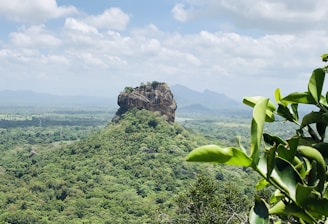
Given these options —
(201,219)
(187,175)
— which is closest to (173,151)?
(187,175)

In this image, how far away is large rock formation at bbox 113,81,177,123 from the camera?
2576 inches

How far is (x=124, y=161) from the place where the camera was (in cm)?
6334

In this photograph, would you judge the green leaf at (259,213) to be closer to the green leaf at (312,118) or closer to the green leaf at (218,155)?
the green leaf at (218,155)

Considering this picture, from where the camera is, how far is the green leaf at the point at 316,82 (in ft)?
4.54

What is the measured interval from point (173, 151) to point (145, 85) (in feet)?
36.4

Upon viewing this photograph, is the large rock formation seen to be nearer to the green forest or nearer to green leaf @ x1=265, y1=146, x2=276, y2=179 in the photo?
the green forest

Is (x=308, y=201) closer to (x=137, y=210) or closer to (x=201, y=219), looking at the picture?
(x=201, y=219)

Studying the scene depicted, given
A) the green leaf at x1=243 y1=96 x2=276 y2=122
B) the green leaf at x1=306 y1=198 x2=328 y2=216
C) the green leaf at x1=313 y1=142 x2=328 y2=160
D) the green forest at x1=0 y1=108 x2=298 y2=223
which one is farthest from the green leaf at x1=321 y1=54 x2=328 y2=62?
the green forest at x1=0 y1=108 x2=298 y2=223

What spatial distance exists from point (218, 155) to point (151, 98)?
64.7 meters

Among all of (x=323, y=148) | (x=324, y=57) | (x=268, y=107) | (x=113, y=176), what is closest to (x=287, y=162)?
(x=323, y=148)

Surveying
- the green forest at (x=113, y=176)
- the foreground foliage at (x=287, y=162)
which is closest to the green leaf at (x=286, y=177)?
the foreground foliage at (x=287, y=162)

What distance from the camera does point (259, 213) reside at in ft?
3.93

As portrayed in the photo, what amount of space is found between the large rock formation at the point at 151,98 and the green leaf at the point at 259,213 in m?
63.7

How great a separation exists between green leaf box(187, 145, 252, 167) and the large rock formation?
63.9 m
